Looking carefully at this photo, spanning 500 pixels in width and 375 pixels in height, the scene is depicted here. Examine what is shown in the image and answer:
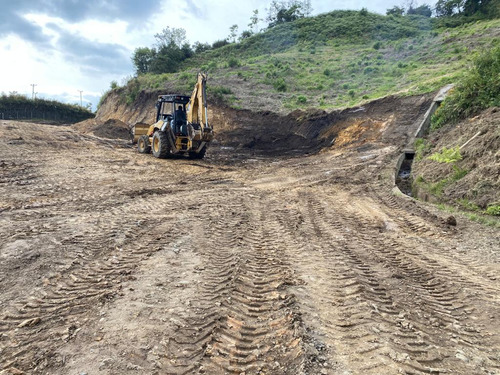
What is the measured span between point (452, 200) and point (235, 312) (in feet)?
23.0

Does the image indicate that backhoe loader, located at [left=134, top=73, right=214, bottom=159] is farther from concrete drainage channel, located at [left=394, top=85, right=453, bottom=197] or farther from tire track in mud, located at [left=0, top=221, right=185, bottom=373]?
tire track in mud, located at [left=0, top=221, right=185, bottom=373]

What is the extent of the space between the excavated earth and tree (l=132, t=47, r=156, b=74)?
3831cm

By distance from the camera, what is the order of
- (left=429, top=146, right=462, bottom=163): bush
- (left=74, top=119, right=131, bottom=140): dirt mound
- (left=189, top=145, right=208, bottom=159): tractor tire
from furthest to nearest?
(left=74, top=119, right=131, bottom=140): dirt mound < (left=189, top=145, right=208, bottom=159): tractor tire < (left=429, top=146, right=462, bottom=163): bush

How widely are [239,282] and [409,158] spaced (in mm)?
11894

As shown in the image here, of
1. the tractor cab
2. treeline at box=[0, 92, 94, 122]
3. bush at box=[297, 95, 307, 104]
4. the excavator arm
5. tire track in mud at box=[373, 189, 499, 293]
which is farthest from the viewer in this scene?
treeline at box=[0, 92, 94, 122]

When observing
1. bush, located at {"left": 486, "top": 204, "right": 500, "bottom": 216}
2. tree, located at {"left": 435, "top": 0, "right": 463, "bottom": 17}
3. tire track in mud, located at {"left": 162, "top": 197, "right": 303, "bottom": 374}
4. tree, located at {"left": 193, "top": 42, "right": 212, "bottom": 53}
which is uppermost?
tree, located at {"left": 435, "top": 0, "right": 463, "bottom": 17}

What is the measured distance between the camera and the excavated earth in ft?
9.37

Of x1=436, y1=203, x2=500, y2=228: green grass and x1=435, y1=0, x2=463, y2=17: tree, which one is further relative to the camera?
x1=435, y1=0, x2=463, y2=17: tree

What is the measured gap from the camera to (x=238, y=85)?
2809 cm

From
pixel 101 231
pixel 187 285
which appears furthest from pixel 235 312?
pixel 101 231

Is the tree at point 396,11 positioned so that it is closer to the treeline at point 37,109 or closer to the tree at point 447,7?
the tree at point 447,7

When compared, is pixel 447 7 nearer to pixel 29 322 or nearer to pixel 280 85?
pixel 280 85

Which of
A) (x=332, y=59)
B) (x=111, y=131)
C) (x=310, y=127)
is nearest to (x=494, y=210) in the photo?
(x=310, y=127)

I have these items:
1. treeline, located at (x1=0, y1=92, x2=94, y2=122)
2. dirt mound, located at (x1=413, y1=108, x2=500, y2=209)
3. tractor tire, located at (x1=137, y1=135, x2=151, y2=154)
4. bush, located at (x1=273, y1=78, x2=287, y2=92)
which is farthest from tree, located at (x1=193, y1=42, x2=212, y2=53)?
dirt mound, located at (x1=413, y1=108, x2=500, y2=209)
